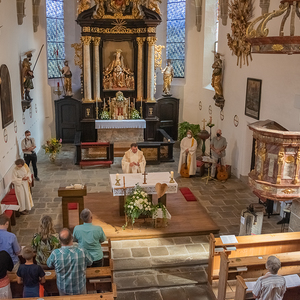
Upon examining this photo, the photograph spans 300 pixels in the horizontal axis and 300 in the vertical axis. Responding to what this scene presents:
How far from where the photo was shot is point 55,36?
1886cm

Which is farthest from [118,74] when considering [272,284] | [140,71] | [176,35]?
[272,284]

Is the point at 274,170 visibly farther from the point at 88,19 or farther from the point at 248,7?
the point at 88,19

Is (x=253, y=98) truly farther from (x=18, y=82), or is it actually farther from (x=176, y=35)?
(x=176, y=35)

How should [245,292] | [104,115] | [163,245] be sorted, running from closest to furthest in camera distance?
1. [245,292]
2. [163,245]
3. [104,115]

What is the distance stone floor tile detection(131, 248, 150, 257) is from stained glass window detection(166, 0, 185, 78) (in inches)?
484

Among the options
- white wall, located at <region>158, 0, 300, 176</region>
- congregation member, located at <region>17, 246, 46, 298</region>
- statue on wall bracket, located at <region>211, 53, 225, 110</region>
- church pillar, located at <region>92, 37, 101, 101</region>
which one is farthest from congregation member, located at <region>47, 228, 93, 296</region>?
church pillar, located at <region>92, 37, 101, 101</region>

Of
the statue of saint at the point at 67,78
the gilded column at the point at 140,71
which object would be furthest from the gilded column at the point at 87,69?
the gilded column at the point at 140,71

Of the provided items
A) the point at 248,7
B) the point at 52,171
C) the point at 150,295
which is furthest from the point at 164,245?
the point at 248,7

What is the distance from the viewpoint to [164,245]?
8.81 m

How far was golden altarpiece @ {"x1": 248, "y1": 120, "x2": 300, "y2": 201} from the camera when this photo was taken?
7020 millimetres

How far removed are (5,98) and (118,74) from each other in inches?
286

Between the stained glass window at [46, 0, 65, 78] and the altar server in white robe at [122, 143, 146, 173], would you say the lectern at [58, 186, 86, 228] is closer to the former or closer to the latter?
the altar server in white robe at [122, 143, 146, 173]

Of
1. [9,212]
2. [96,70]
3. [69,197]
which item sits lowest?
[9,212]

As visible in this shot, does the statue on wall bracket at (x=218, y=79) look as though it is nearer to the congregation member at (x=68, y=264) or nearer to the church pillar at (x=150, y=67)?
A: the church pillar at (x=150, y=67)
